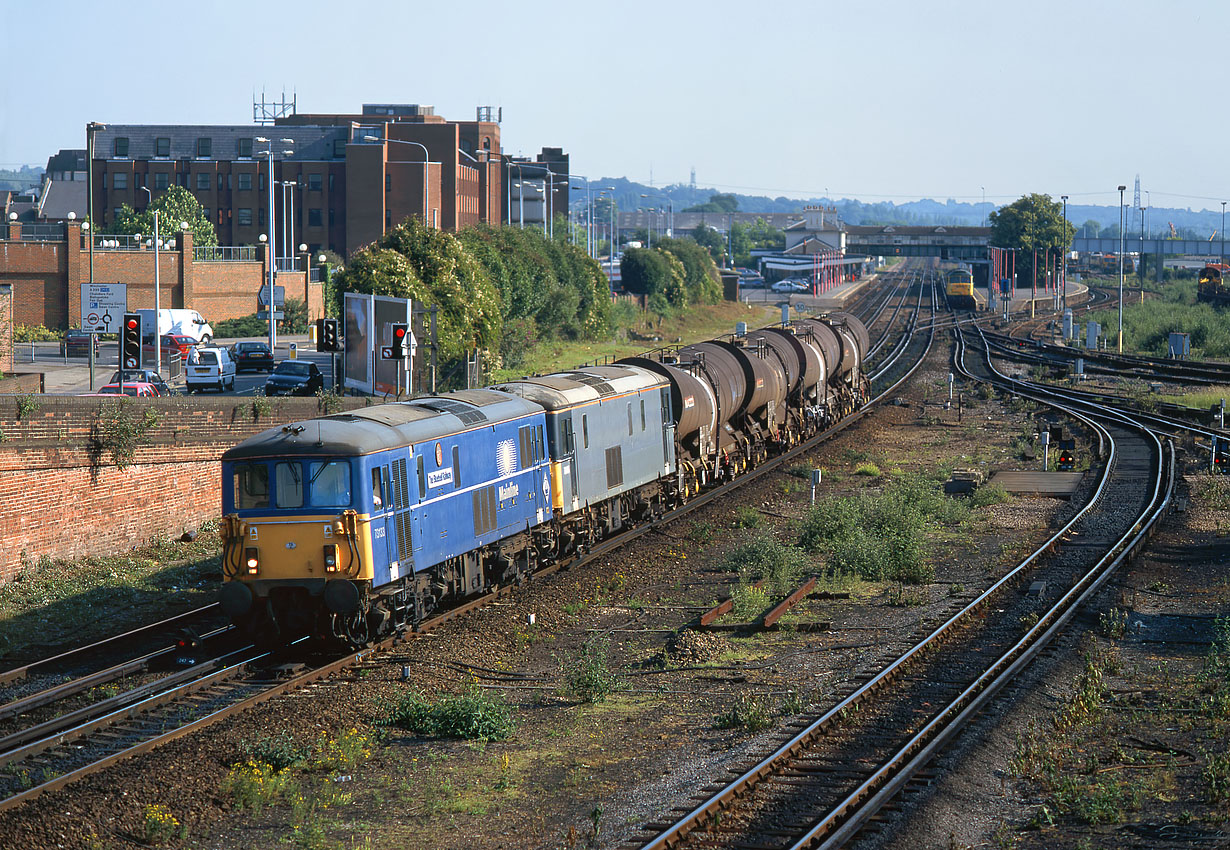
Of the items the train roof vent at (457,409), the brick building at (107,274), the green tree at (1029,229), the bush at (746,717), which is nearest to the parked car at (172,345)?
the brick building at (107,274)

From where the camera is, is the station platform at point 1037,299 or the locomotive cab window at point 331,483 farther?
the station platform at point 1037,299

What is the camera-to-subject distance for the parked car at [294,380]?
42500 mm

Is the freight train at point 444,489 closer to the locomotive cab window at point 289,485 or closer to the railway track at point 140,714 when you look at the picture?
the locomotive cab window at point 289,485

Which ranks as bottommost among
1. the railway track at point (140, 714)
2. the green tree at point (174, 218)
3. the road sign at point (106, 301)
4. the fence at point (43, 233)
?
the railway track at point (140, 714)

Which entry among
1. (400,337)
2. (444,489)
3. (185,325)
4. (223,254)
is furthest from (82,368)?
(444,489)

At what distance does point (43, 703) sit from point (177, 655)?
2.69 meters

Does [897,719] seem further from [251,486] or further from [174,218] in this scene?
[174,218]

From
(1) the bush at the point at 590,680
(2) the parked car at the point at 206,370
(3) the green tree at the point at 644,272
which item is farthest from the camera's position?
(3) the green tree at the point at 644,272

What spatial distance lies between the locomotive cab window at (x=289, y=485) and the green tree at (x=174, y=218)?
7640 cm

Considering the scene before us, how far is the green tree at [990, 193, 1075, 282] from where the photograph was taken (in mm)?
148125

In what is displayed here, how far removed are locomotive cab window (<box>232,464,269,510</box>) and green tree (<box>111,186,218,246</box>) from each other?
76.1 m

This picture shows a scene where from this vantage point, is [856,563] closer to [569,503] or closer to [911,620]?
[911,620]

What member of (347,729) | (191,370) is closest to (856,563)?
(347,729)

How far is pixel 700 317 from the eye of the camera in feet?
354
